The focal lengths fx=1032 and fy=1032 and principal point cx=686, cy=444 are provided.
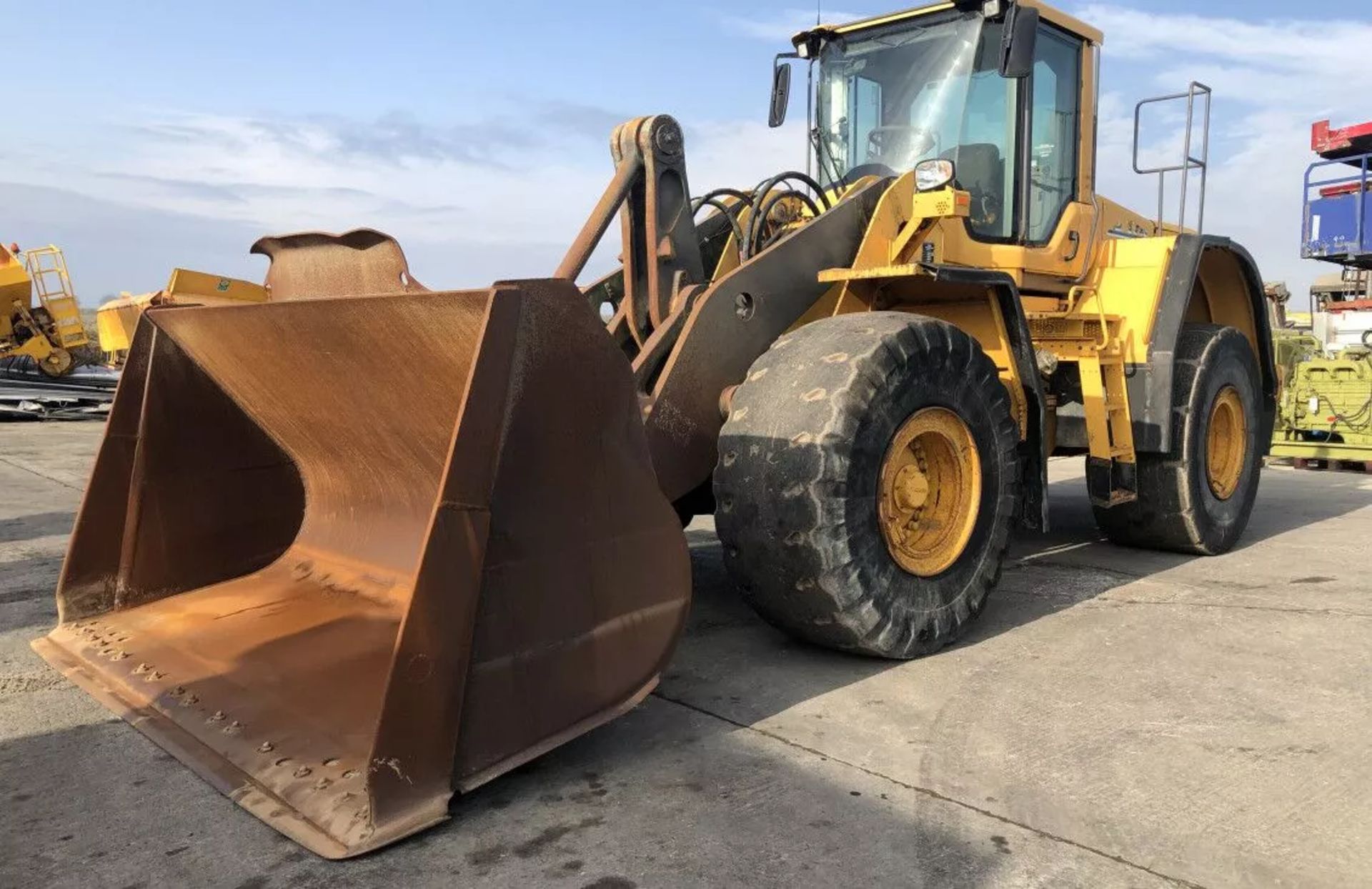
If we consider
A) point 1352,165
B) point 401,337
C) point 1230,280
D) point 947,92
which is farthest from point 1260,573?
point 1352,165

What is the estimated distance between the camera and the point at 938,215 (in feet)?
15.4

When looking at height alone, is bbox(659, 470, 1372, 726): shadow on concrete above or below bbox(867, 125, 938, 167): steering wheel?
below

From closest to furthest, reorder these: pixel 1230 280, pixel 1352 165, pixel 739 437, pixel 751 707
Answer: pixel 751 707
pixel 739 437
pixel 1230 280
pixel 1352 165

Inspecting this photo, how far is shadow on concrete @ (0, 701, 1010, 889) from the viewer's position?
91.8 inches

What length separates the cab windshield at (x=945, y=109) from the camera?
5160 mm

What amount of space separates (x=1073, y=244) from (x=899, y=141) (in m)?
1.24

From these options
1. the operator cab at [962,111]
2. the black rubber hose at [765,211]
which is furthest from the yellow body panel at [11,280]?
the black rubber hose at [765,211]

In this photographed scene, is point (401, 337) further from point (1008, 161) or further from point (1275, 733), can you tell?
point (1008, 161)

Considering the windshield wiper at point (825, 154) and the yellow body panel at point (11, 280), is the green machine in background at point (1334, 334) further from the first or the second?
the yellow body panel at point (11, 280)

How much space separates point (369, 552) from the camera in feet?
13.2

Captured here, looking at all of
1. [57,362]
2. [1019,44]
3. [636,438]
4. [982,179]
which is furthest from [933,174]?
[57,362]

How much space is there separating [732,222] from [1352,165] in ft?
63.5

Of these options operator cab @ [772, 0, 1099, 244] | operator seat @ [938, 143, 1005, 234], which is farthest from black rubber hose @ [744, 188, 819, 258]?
operator seat @ [938, 143, 1005, 234]

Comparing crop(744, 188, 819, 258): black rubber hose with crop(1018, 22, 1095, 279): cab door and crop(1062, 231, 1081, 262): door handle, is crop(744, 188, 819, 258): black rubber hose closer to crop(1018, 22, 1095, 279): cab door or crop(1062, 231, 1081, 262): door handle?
crop(1018, 22, 1095, 279): cab door
